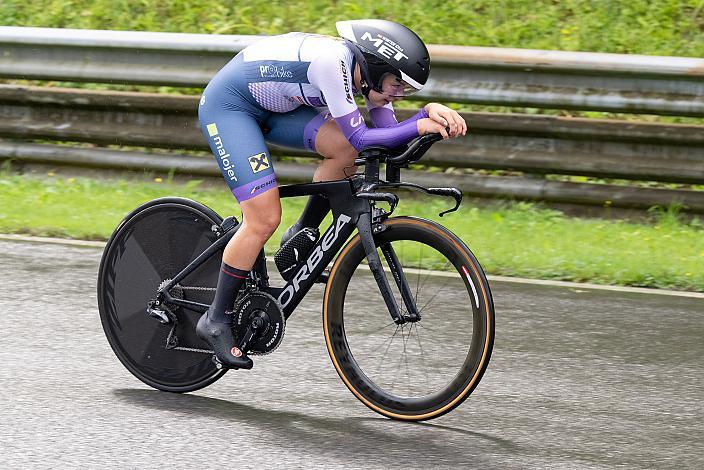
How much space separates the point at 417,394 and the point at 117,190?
532 centimetres

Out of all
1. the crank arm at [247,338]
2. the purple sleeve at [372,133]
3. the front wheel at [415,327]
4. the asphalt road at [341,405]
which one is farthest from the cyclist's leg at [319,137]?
the asphalt road at [341,405]

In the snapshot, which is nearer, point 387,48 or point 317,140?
point 387,48

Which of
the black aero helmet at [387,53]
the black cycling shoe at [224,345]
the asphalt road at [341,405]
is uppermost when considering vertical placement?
the black aero helmet at [387,53]

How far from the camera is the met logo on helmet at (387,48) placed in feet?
17.5

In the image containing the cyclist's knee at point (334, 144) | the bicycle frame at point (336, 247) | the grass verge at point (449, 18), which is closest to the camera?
the bicycle frame at point (336, 247)

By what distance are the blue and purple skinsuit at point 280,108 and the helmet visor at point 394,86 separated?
0.13 meters

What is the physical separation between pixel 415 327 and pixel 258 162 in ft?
3.32

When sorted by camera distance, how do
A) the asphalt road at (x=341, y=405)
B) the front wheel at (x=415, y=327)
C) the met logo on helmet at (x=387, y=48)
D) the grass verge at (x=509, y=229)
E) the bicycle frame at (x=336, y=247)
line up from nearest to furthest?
the asphalt road at (x=341, y=405) < the met logo on helmet at (x=387, y=48) < the front wheel at (x=415, y=327) < the bicycle frame at (x=336, y=247) < the grass verge at (x=509, y=229)

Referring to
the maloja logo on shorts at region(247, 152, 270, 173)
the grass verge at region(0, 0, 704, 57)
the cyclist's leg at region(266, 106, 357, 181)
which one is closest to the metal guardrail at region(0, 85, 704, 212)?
the grass verge at region(0, 0, 704, 57)

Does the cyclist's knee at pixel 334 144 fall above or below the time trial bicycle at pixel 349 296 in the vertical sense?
above

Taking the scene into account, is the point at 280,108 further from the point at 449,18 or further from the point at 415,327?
the point at 449,18

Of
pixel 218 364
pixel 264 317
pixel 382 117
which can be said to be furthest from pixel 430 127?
pixel 218 364

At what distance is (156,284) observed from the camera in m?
6.17

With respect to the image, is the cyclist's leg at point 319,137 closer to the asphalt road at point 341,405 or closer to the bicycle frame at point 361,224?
the bicycle frame at point 361,224
